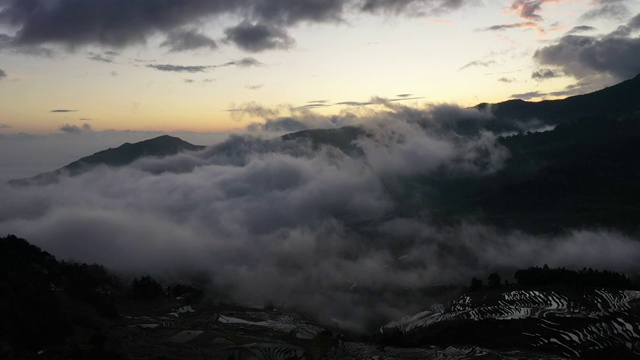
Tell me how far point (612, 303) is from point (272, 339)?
398 feet

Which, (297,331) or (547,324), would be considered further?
(297,331)

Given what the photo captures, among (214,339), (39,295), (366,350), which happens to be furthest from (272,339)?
(39,295)

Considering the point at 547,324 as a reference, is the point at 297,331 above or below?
below

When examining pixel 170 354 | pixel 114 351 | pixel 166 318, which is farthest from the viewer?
pixel 166 318

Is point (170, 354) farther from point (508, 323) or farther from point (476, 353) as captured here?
A: point (508, 323)

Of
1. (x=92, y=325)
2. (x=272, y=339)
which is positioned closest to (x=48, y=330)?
(x=92, y=325)

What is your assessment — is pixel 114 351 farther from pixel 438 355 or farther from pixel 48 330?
pixel 438 355

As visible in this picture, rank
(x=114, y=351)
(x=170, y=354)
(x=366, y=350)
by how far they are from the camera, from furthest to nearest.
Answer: (x=366, y=350) < (x=170, y=354) < (x=114, y=351)

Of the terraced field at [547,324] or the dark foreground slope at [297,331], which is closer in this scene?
the dark foreground slope at [297,331]

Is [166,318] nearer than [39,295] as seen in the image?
No

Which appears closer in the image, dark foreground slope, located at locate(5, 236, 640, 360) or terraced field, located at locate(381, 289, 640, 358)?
dark foreground slope, located at locate(5, 236, 640, 360)

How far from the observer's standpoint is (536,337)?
15750cm

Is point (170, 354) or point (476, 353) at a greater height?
point (170, 354)

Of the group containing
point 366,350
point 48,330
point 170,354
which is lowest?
point 366,350
